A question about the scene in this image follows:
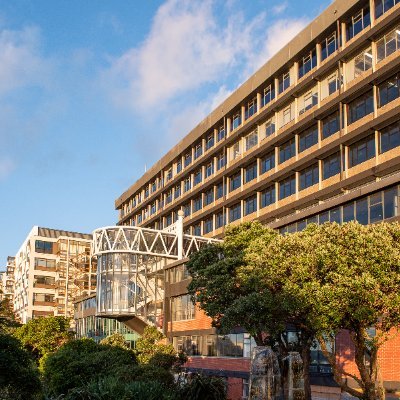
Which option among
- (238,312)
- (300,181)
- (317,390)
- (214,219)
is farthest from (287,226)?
(214,219)

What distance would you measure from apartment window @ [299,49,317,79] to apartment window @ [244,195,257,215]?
14.8 m

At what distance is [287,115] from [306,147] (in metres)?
5.36

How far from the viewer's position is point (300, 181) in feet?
193

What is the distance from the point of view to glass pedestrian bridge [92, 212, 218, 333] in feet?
205

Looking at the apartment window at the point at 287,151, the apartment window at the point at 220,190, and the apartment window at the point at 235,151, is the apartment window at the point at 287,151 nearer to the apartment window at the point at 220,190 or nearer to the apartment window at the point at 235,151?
the apartment window at the point at 235,151

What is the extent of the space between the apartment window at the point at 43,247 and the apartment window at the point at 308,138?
3054 inches

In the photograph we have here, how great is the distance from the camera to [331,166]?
54.4 metres

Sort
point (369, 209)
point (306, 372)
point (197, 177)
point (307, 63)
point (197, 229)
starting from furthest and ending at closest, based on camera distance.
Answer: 1. point (197, 177)
2. point (197, 229)
3. point (307, 63)
4. point (369, 209)
5. point (306, 372)

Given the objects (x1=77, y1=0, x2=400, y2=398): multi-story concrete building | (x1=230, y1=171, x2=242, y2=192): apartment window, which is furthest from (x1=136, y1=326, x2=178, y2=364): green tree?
(x1=230, y1=171, x2=242, y2=192): apartment window

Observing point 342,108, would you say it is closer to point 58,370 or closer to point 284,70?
point 284,70

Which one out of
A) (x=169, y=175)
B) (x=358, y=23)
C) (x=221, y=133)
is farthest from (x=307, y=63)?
(x=169, y=175)

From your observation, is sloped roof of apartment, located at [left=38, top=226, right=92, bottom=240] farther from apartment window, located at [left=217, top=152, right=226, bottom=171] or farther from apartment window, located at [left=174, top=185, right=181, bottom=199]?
apartment window, located at [left=217, top=152, right=226, bottom=171]

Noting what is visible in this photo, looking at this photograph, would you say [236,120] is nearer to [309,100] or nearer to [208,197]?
[208,197]

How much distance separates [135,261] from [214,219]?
16.4 metres
